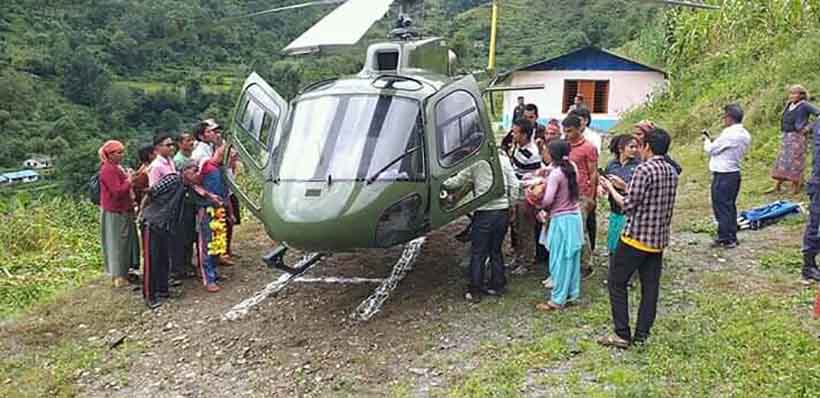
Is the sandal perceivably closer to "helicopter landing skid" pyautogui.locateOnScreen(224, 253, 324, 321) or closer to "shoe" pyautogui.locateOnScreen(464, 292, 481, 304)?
"shoe" pyautogui.locateOnScreen(464, 292, 481, 304)

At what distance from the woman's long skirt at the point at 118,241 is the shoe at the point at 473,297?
11.4 feet

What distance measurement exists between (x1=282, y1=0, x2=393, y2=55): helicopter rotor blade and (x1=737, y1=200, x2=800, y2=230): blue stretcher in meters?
4.92

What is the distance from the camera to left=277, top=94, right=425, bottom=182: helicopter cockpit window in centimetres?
548

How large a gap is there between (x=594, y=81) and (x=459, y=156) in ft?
59.2

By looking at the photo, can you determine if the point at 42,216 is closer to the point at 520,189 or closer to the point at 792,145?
the point at 520,189

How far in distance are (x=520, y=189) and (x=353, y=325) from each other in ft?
6.99

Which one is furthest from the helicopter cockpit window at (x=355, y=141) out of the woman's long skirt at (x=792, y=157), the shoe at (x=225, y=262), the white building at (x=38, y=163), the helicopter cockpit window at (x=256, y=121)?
the white building at (x=38, y=163)

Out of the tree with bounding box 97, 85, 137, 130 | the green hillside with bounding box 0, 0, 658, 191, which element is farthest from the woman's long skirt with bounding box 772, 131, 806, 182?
the tree with bounding box 97, 85, 137, 130

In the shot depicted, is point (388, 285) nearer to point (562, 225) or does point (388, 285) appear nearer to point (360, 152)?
point (360, 152)

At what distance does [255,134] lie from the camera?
6551 mm

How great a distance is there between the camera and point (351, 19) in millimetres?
6492

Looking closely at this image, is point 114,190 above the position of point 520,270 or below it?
above

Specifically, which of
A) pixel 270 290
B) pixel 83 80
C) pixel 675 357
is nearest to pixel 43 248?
pixel 270 290

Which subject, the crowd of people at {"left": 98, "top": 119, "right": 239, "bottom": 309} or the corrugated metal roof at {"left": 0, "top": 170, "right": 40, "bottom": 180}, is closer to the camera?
the crowd of people at {"left": 98, "top": 119, "right": 239, "bottom": 309}
